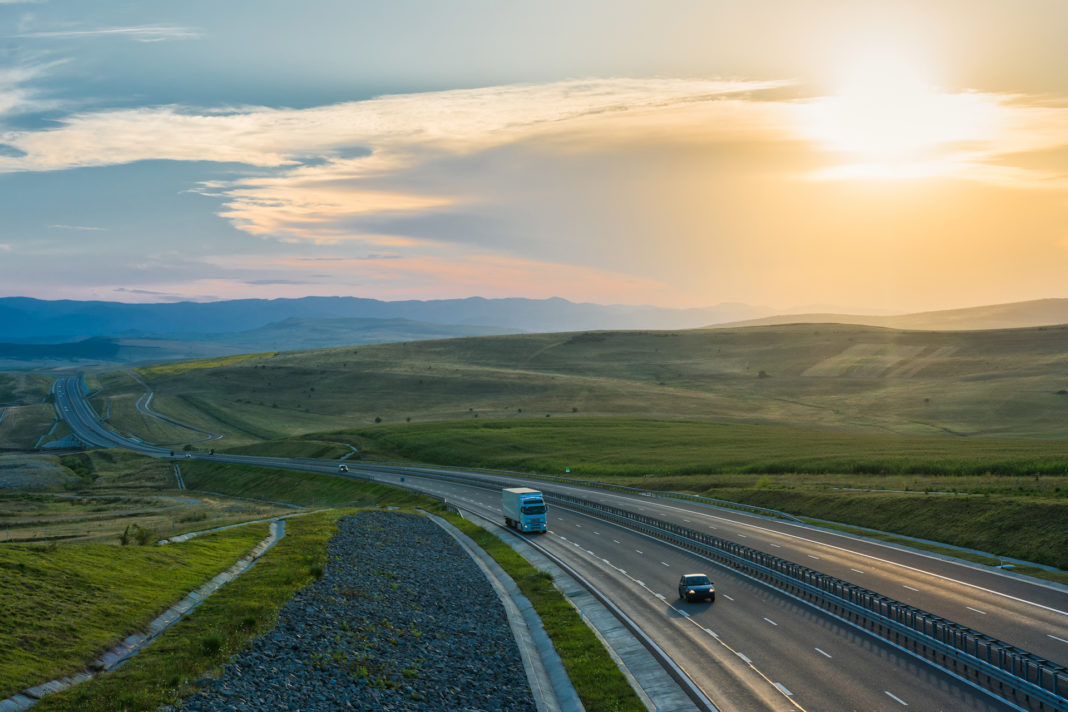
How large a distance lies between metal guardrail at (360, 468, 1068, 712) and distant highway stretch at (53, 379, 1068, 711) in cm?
80

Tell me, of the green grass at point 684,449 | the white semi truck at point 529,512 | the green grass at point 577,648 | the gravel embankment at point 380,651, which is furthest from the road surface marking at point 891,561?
the gravel embankment at point 380,651

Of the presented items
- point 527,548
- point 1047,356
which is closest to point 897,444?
point 527,548

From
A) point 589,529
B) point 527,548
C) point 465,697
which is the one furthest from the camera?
point 589,529

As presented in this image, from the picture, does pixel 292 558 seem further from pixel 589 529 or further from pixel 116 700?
pixel 589 529

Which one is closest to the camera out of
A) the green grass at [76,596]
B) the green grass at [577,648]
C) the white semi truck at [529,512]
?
the green grass at [76,596]

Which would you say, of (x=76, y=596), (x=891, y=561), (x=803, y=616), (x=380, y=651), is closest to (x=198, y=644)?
(x=76, y=596)

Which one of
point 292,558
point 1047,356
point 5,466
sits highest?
point 1047,356

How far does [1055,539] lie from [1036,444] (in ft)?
192

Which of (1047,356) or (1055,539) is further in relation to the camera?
(1047,356)

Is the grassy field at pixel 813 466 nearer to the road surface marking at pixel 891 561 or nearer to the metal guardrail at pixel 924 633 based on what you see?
the road surface marking at pixel 891 561

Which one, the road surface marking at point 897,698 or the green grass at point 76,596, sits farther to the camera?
the road surface marking at point 897,698

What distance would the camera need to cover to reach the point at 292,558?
45.2 meters

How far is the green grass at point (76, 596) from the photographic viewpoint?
24.5 m

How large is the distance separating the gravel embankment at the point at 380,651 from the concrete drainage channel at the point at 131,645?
3901 millimetres
